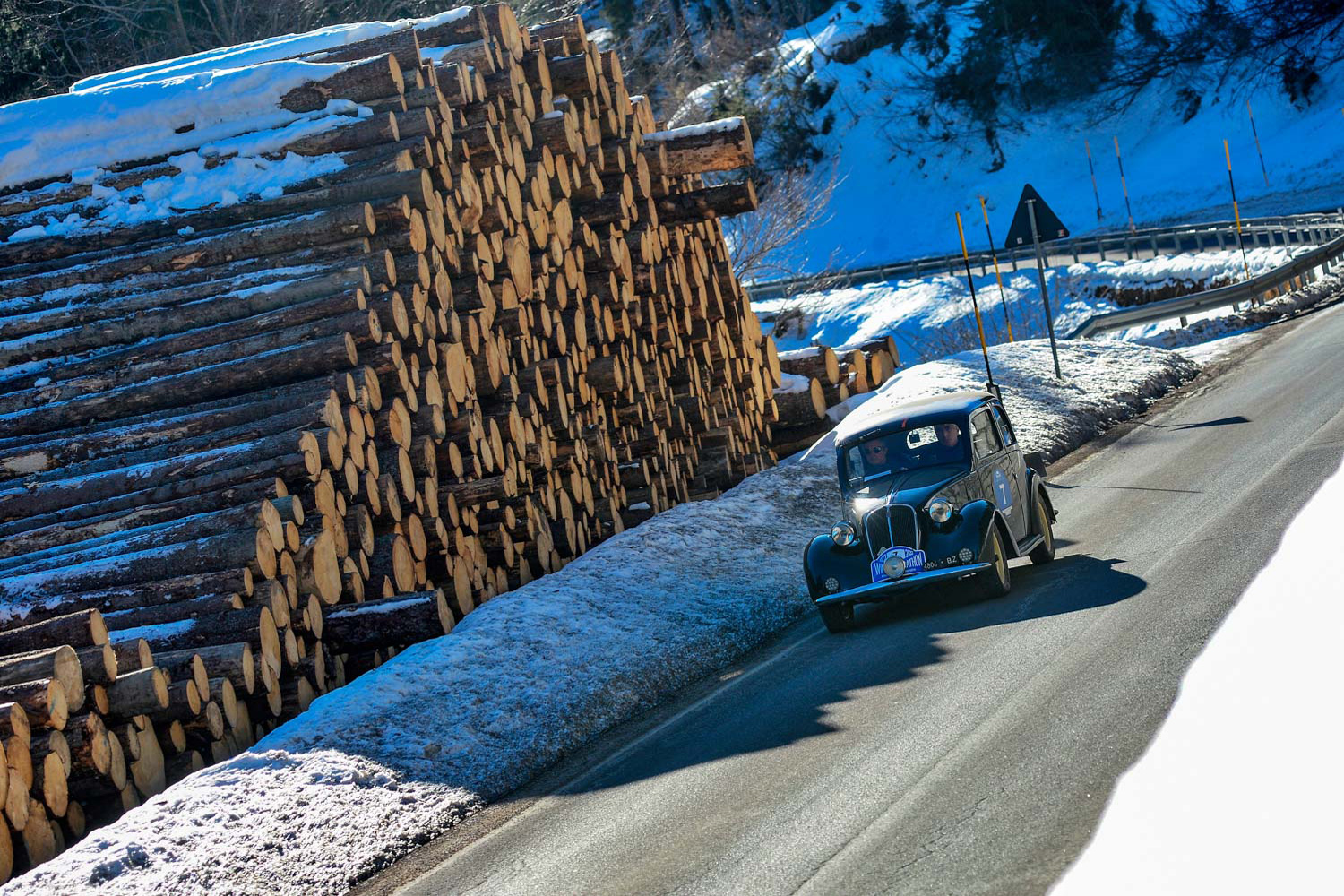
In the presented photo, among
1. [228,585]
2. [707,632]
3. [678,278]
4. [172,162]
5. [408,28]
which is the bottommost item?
[707,632]

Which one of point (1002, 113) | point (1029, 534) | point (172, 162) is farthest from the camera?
point (1002, 113)

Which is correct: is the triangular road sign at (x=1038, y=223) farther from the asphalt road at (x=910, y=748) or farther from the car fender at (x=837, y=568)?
the car fender at (x=837, y=568)

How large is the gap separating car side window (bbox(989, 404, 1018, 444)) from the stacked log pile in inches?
282

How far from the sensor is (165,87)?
14.4 meters

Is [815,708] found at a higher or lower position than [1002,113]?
lower

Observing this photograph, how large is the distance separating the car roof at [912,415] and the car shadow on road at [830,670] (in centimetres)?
146

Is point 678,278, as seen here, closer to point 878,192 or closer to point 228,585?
point 228,585

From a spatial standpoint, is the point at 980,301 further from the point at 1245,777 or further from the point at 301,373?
the point at 1245,777

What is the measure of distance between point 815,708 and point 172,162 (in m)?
8.92

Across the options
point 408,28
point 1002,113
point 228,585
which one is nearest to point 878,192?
point 1002,113

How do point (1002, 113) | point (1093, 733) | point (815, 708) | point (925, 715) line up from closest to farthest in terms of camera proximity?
point (1093, 733) → point (925, 715) → point (815, 708) → point (1002, 113)

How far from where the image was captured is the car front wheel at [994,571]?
35.4 feet

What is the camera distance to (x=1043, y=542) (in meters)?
12.0

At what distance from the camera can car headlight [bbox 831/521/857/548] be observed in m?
11.2
